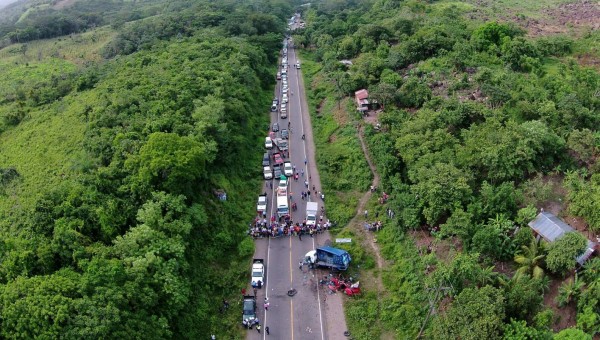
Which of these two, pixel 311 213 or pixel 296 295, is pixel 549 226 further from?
pixel 311 213

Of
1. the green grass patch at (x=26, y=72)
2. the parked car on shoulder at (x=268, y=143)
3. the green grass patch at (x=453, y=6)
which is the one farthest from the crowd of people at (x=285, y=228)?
the green grass patch at (x=453, y=6)

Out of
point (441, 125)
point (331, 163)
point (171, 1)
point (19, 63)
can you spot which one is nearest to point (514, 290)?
point (441, 125)

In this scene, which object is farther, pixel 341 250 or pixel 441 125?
pixel 441 125

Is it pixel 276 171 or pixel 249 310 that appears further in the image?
pixel 276 171

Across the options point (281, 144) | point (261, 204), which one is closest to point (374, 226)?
point (261, 204)

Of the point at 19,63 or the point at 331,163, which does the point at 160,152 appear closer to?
the point at 331,163

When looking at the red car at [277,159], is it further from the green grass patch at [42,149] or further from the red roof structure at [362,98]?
the green grass patch at [42,149]
